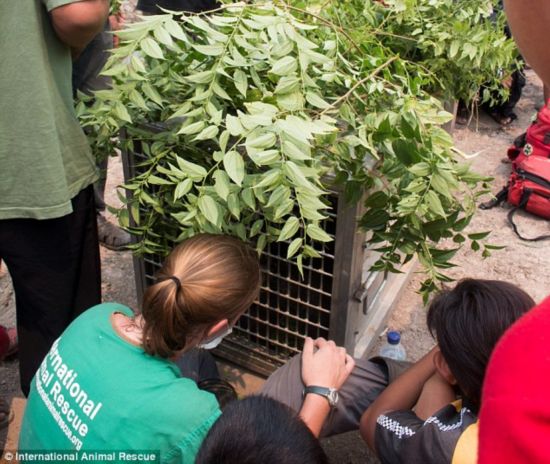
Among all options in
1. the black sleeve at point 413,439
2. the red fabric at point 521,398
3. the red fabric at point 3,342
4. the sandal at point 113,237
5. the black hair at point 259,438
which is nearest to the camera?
the red fabric at point 521,398

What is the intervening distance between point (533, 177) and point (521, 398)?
11.4 ft

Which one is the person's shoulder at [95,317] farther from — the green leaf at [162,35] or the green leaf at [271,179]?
the green leaf at [162,35]

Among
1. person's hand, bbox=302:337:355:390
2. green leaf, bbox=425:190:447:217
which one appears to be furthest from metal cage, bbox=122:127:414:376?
green leaf, bbox=425:190:447:217

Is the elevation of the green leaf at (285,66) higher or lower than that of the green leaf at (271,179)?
higher

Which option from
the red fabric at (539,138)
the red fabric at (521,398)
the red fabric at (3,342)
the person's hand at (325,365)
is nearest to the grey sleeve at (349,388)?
the person's hand at (325,365)

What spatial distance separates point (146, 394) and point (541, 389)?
1135mm

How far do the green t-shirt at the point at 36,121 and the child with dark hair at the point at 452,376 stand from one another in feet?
3.74

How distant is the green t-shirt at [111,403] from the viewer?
5.32 feet

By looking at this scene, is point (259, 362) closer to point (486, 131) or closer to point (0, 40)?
point (0, 40)

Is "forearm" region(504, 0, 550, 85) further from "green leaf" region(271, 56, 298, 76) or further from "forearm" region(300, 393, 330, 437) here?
"forearm" region(300, 393, 330, 437)

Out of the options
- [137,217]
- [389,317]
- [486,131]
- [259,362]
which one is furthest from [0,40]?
[486,131]

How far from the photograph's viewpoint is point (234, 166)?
1.63 m

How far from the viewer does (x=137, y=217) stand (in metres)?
2.04

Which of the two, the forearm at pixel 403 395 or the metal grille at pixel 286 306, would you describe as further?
the metal grille at pixel 286 306
